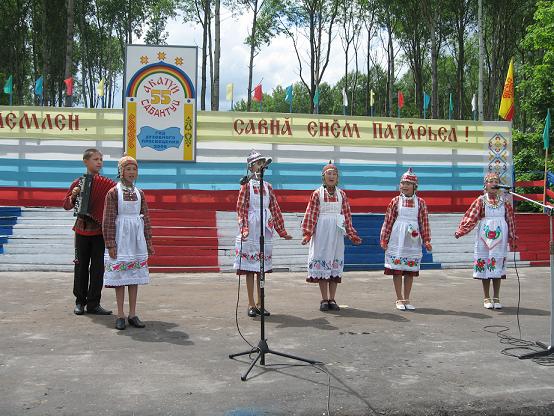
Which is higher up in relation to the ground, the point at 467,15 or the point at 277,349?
the point at 467,15

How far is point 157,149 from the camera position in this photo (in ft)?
43.5

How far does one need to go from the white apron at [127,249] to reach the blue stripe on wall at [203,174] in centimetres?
692

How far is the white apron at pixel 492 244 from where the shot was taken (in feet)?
25.6

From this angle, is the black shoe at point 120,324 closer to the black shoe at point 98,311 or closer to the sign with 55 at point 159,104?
the black shoe at point 98,311

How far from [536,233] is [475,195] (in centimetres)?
218

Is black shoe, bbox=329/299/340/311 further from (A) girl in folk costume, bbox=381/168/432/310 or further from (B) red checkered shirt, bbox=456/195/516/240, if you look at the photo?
(B) red checkered shirt, bbox=456/195/516/240

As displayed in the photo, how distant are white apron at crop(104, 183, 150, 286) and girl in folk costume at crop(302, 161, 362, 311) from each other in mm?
2213

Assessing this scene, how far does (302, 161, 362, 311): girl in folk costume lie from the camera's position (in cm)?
757

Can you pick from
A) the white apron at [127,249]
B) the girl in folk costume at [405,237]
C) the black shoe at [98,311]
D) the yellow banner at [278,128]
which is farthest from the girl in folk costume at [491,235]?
the yellow banner at [278,128]

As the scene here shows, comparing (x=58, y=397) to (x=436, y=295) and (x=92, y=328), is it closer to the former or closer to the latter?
(x=92, y=328)

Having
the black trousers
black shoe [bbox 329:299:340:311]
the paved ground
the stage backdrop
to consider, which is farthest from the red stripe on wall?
black shoe [bbox 329:299:340:311]

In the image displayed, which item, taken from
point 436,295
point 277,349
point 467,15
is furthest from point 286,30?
point 277,349

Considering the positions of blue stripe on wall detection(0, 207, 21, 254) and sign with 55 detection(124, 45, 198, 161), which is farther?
sign with 55 detection(124, 45, 198, 161)

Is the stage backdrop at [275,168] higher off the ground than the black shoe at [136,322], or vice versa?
the stage backdrop at [275,168]
